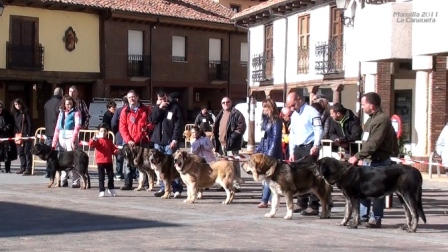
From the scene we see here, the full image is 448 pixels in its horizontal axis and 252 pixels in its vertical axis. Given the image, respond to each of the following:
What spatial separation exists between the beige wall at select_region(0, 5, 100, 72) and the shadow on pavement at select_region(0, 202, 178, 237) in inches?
1223

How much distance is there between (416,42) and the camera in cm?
2148

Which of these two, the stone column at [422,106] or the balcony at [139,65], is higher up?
the balcony at [139,65]

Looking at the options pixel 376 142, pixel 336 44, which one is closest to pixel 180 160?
pixel 376 142

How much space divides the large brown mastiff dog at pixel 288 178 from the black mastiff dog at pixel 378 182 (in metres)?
1.05

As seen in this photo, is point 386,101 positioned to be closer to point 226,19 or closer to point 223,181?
point 223,181

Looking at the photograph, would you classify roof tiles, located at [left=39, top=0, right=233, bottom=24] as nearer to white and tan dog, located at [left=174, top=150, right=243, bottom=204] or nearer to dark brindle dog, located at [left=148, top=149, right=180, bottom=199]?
dark brindle dog, located at [left=148, top=149, right=180, bottom=199]

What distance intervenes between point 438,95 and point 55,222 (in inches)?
537

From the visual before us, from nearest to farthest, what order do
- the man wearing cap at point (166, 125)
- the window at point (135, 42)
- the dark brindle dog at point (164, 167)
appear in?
1. the dark brindle dog at point (164, 167)
2. the man wearing cap at point (166, 125)
3. the window at point (135, 42)

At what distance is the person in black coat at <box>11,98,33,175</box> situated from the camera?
72.5 feet

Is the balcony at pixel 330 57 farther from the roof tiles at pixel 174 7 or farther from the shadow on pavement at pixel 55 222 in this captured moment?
the shadow on pavement at pixel 55 222

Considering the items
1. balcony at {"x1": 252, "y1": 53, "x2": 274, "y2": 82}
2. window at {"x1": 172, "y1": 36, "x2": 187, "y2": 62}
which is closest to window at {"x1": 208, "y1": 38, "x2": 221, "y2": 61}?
window at {"x1": 172, "y1": 36, "x2": 187, "y2": 62}

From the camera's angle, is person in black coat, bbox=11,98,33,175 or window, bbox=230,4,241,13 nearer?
person in black coat, bbox=11,98,33,175

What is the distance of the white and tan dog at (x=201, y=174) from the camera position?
626 inches

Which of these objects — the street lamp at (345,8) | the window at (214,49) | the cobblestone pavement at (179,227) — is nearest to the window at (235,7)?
the window at (214,49)
